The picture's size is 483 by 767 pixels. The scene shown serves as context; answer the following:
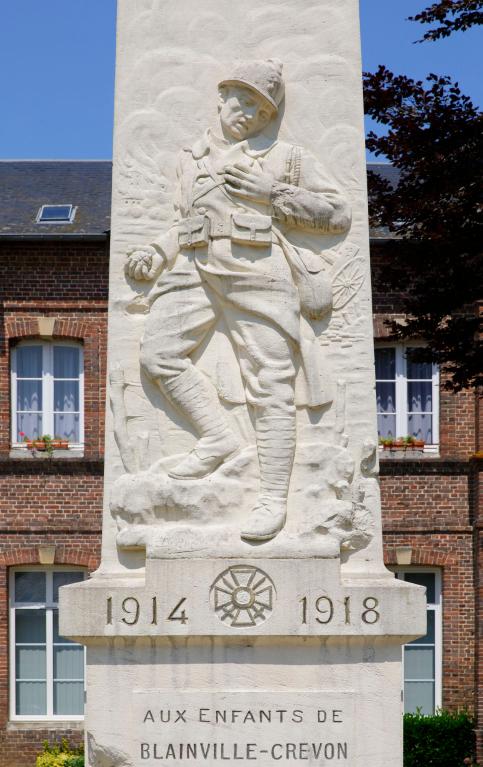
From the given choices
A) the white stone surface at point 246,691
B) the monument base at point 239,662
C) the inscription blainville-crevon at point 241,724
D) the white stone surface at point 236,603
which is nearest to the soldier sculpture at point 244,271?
the white stone surface at point 236,603

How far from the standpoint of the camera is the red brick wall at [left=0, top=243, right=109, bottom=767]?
22.7 m

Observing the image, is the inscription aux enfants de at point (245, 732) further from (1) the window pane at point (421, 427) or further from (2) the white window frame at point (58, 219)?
(2) the white window frame at point (58, 219)

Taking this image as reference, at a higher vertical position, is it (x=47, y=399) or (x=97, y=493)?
(x=47, y=399)

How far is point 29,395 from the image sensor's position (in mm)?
23031

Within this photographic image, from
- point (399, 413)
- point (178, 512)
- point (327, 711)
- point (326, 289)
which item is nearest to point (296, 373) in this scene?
point (326, 289)

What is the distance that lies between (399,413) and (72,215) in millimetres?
6019

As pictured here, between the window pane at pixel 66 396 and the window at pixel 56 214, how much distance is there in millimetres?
2576

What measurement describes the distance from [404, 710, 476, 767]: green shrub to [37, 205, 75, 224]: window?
921 cm

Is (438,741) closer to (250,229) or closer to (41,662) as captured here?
(41,662)

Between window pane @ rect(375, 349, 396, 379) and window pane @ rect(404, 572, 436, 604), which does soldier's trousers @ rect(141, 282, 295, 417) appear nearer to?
window pane @ rect(375, 349, 396, 379)

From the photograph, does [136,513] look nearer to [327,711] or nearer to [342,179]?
[327,711]

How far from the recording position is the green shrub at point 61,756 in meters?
19.8

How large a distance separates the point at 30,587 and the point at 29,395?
2944mm

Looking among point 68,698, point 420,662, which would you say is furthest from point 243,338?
point 68,698
